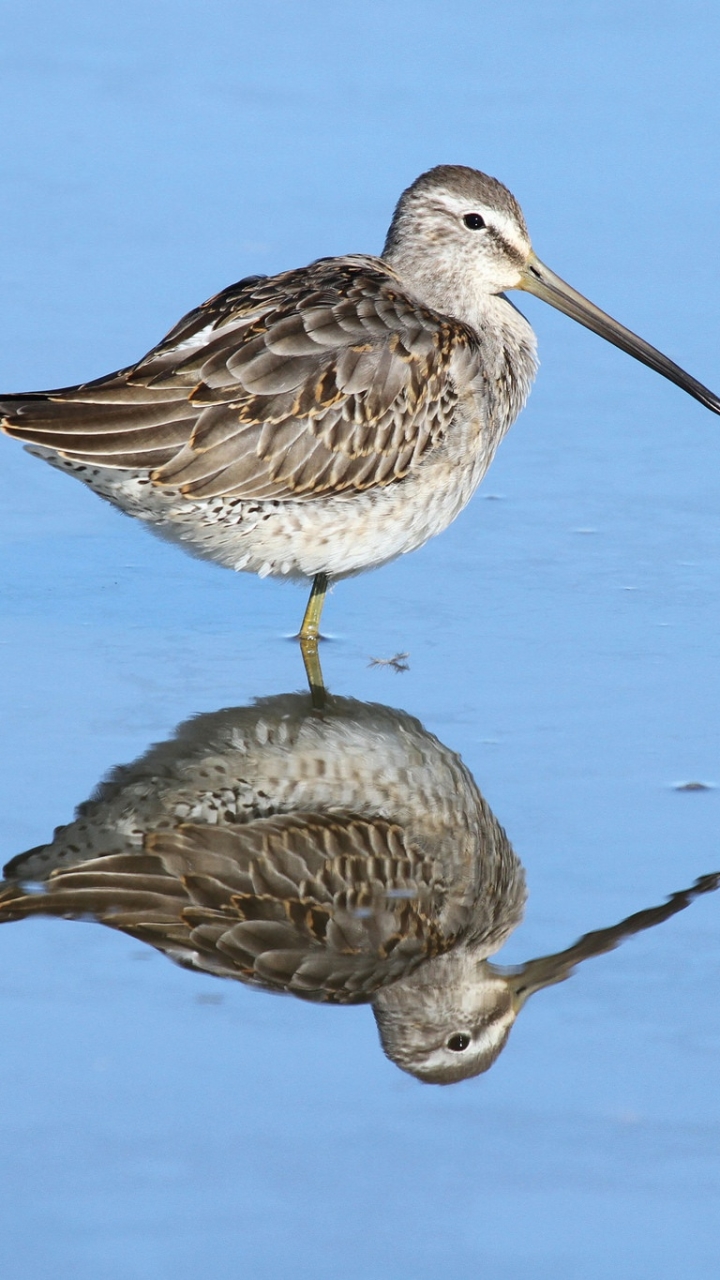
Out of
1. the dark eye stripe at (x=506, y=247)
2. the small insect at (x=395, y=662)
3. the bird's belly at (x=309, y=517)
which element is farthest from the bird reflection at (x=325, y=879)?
the dark eye stripe at (x=506, y=247)

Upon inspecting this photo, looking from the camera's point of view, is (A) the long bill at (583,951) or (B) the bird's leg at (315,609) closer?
(A) the long bill at (583,951)

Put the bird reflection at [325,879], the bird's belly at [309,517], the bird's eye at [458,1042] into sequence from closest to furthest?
the bird's eye at [458,1042] < the bird reflection at [325,879] < the bird's belly at [309,517]

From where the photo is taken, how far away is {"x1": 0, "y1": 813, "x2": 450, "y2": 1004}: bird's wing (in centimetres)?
461

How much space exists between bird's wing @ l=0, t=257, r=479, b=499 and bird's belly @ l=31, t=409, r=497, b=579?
55 millimetres

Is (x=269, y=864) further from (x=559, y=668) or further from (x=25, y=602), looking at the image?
(x=25, y=602)

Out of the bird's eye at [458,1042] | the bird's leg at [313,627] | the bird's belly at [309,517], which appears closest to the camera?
the bird's eye at [458,1042]

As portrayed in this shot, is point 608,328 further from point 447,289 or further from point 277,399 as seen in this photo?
point 277,399

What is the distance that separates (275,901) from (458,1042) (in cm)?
63

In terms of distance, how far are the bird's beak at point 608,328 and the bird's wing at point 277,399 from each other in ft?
2.64

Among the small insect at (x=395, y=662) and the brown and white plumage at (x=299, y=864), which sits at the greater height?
the small insect at (x=395, y=662)

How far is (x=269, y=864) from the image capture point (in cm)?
503

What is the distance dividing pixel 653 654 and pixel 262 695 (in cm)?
127

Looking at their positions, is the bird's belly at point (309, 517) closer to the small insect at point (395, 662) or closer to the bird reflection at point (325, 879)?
the small insect at point (395, 662)

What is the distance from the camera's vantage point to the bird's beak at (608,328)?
733 cm
